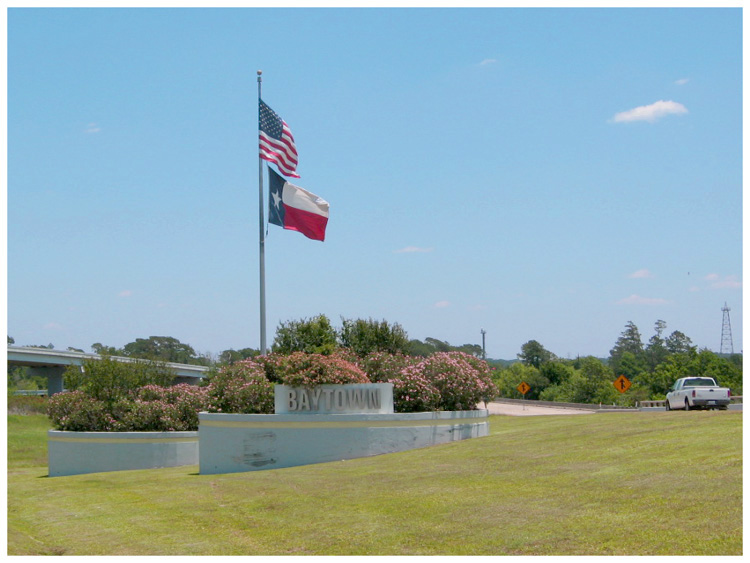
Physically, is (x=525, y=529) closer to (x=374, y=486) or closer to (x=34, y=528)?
(x=374, y=486)

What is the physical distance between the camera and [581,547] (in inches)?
355

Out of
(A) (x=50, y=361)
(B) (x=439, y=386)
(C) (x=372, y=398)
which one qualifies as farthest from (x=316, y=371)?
(A) (x=50, y=361)

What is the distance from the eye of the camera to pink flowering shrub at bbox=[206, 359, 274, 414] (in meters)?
22.9

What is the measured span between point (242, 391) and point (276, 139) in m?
8.42

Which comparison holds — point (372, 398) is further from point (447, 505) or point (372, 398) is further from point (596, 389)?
point (596, 389)

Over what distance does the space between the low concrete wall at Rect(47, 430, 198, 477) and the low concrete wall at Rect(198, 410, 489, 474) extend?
4019mm

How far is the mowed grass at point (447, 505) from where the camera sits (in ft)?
31.5

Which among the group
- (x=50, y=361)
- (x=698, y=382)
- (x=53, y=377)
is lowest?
(x=698, y=382)

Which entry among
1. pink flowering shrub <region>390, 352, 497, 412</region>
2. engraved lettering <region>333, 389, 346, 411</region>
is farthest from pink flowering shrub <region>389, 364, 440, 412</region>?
engraved lettering <region>333, 389, 346, 411</region>

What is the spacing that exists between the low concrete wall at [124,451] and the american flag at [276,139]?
8471 millimetres

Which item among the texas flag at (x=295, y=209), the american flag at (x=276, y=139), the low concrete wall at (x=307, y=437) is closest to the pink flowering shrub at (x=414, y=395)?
the low concrete wall at (x=307, y=437)

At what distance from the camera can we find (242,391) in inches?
907

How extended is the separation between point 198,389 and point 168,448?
283cm
